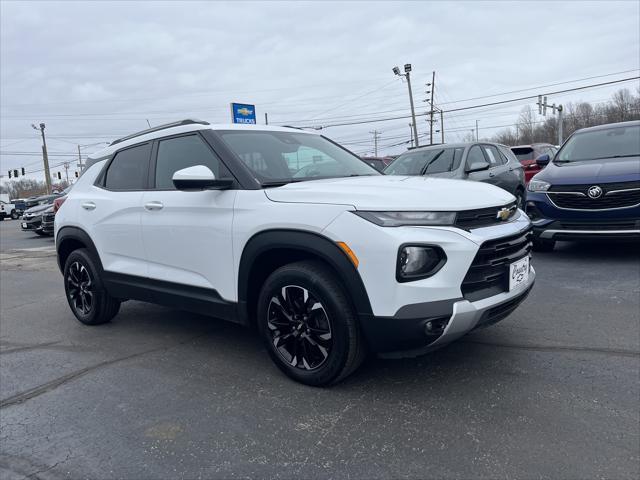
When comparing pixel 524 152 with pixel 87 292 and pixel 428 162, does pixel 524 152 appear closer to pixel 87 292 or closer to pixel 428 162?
pixel 428 162

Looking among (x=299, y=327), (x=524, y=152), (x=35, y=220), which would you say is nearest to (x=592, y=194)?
(x=299, y=327)

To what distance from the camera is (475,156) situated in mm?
8797

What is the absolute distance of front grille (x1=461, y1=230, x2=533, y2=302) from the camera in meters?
2.80

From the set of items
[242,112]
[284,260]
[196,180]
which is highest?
[242,112]

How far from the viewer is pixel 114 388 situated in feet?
11.3

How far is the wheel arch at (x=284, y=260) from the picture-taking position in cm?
281

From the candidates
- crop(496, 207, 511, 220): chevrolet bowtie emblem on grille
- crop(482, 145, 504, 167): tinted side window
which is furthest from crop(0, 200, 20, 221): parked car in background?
crop(496, 207, 511, 220): chevrolet bowtie emblem on grille

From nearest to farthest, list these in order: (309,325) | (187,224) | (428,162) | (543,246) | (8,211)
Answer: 1. (309,325)
2. (187,224)
3. (543,246)
4. (428,162)
5. (8,211)

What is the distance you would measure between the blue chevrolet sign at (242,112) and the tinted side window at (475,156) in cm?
941

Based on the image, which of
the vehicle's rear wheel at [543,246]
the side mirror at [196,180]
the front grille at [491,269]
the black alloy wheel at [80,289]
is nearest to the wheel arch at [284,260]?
the side mirror at [196,180]

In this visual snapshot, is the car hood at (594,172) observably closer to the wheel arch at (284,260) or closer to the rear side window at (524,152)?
the wheel arch at (284,260)

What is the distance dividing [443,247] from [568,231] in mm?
4279

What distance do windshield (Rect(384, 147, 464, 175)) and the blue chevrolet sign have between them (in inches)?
344

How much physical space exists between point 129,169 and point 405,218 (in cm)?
278
